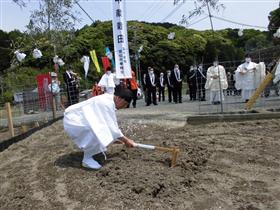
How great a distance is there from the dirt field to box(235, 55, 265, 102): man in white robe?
7.54 m

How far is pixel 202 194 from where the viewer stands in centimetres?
649

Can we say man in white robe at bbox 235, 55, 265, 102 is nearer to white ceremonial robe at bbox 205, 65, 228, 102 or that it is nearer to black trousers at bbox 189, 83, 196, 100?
white ceremonial robe at bbox 205, 65, 228, 102

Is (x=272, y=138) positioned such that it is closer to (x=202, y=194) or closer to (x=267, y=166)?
(x=267, y=166)

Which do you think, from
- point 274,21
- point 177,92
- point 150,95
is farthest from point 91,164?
point 274,21

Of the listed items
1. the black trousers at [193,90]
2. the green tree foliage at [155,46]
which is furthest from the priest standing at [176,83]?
the green tree foliage at [155,46]

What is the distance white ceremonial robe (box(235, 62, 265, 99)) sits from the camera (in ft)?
55.7

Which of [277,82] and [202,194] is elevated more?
[277,82]

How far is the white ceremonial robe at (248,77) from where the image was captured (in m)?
17.0

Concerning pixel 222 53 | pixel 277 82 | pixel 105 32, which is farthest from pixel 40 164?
pixel 105 32

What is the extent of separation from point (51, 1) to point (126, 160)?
27.9 ft

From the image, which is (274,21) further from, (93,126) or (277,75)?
(93,126)

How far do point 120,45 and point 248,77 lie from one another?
5232mm

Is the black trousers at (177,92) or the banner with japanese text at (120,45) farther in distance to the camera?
the black trousers at (177,92)

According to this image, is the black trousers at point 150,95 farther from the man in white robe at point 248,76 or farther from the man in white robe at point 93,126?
the man in white robe at point 93,126
